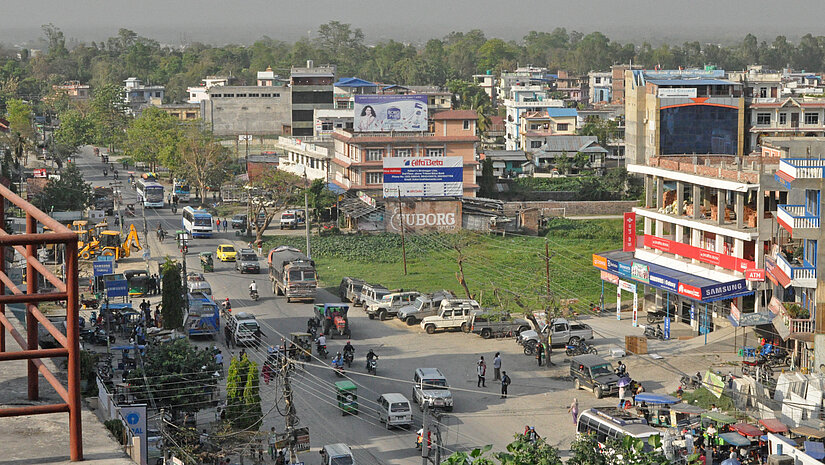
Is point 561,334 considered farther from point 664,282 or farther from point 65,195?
point 65,195

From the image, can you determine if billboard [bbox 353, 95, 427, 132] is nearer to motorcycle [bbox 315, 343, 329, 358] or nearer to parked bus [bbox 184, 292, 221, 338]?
parked bus [bbox 184, 292, 221, 338]

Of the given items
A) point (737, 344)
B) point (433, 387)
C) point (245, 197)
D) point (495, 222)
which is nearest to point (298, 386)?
point (433, 387)

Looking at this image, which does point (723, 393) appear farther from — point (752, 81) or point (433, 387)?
point (752, 81)

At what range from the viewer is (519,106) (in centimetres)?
10462

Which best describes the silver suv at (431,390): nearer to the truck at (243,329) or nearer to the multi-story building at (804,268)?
the truck at (243,329)

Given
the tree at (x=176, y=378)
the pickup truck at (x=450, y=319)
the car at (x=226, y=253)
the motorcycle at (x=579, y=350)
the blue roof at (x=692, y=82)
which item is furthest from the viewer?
the blue roof at (x=692, y=82)

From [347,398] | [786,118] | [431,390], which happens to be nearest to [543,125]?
[786,118]

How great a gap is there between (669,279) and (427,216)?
2323 cm

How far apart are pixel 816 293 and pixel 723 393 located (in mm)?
5520

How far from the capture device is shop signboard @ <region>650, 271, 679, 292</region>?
38344 millimetres

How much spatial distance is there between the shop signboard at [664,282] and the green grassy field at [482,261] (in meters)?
3.99

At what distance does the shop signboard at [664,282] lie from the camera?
3834 centimetres

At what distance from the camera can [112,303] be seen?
4100 cm

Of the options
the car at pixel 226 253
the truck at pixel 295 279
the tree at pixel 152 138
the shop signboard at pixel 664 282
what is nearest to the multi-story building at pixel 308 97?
the tree at pixel 152 138
